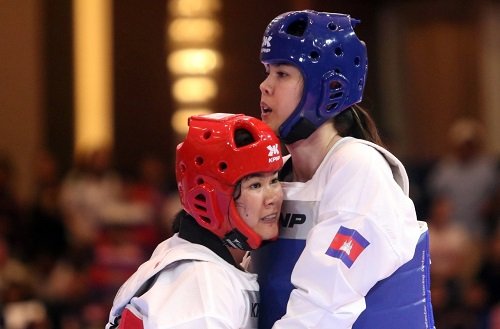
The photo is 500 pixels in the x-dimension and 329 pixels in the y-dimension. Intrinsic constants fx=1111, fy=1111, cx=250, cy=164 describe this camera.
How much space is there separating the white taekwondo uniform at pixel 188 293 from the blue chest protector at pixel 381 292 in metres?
0.06

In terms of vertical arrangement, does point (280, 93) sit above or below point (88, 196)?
above

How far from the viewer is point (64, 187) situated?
8703 millimetres

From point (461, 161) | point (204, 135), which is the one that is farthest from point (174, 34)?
point (204, 135)

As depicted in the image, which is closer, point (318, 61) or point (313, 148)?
point (318, 61)

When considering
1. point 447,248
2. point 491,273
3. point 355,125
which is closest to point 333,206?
point 355,125

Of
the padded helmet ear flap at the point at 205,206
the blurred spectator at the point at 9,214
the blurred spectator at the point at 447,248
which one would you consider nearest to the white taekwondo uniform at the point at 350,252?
the padded helmet ear flap at the point at 205,206

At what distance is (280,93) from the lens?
3355 mm

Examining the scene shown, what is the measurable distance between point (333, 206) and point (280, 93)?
1.32 feet

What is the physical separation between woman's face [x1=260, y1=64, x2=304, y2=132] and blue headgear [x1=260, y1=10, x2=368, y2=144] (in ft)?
0.07

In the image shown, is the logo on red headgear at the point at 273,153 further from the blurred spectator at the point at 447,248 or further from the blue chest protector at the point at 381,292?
the blurred spectator at the point at 447,248

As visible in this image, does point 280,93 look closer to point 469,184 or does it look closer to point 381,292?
point 381,292

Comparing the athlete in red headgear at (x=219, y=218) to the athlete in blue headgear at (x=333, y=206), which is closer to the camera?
the athlete in blue headgear at (x=333, y=206)

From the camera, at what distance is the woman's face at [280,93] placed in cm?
333

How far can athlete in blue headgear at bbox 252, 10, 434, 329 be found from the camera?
309cm
